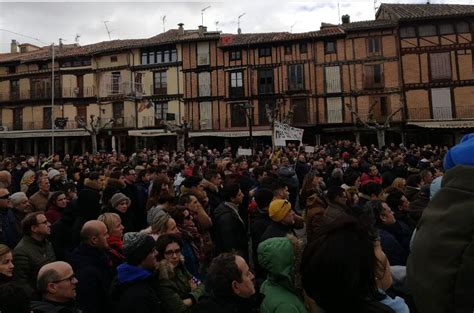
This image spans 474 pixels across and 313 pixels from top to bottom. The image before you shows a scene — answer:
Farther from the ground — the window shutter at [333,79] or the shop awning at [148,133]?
the window shutter at [333,79]

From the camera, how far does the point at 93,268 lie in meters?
3.80

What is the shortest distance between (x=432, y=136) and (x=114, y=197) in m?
30.1

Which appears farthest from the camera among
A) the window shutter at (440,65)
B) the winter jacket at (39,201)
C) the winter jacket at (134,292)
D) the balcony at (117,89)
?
the balcony at (117,89)

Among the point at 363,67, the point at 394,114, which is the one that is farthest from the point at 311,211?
the point at 363,67

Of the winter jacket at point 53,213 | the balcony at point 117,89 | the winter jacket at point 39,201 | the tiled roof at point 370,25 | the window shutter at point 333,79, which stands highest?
the tiled roof at point 370,25

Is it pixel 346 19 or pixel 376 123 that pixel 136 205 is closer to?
pixel 376 123

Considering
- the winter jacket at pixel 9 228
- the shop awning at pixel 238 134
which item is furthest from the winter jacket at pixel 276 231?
the shop awning at pixel 238 134

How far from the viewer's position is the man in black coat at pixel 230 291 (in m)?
2.91

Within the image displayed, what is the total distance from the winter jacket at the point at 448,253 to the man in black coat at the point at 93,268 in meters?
A: 3.10

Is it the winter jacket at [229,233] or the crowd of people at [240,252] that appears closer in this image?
the crowd of people at [240,252]

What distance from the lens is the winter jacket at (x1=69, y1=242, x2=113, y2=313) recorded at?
3.63 meters

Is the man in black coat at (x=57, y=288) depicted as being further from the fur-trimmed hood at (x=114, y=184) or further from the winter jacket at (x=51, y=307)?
the fur-trimmed hood at (x=114, y=184)

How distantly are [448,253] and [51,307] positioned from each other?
9.53 ft

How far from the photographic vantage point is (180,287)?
3639 millimetres
